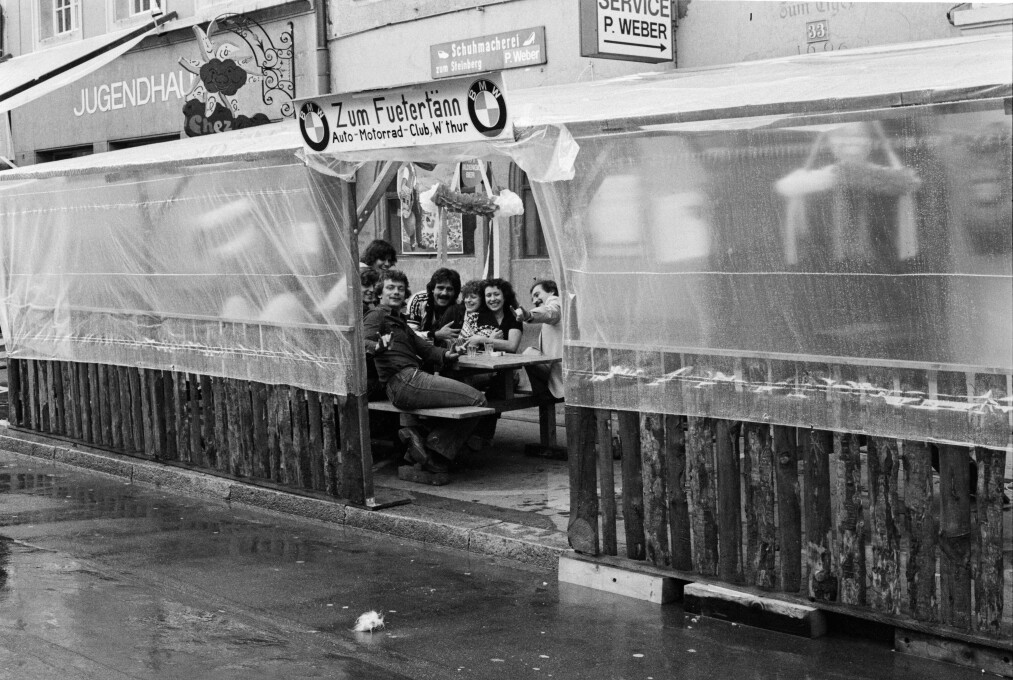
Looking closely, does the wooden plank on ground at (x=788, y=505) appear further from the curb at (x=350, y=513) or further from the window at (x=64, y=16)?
the window at (x=64, y=16)

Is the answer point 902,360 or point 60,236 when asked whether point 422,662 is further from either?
Answer: point 60,236

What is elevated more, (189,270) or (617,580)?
(189,270)

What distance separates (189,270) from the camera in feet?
32.4

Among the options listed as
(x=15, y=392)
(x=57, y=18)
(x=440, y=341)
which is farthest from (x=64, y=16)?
(x=440, y=341)

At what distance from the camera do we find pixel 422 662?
5.83m

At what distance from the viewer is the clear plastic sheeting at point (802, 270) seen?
5.38 metres

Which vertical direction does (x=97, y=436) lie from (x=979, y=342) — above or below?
below

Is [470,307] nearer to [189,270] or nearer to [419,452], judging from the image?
[419,452]

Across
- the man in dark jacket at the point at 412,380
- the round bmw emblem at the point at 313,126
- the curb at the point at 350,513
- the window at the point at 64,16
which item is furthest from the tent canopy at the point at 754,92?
the window at the point at 64,16

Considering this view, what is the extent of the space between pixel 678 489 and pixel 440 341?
161 inches

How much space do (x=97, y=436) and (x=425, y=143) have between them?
17.4ft

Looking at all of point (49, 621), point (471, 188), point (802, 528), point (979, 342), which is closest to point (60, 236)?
point (471, 188)

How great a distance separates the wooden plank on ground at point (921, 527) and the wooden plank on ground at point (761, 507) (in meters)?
0.70

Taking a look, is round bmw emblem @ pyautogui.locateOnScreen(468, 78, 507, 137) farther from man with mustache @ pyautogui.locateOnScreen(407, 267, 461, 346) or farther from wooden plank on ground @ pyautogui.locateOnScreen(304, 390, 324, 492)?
man with mustache @ pyautogui.locateOnScreen(407, 267, 461, 346)
